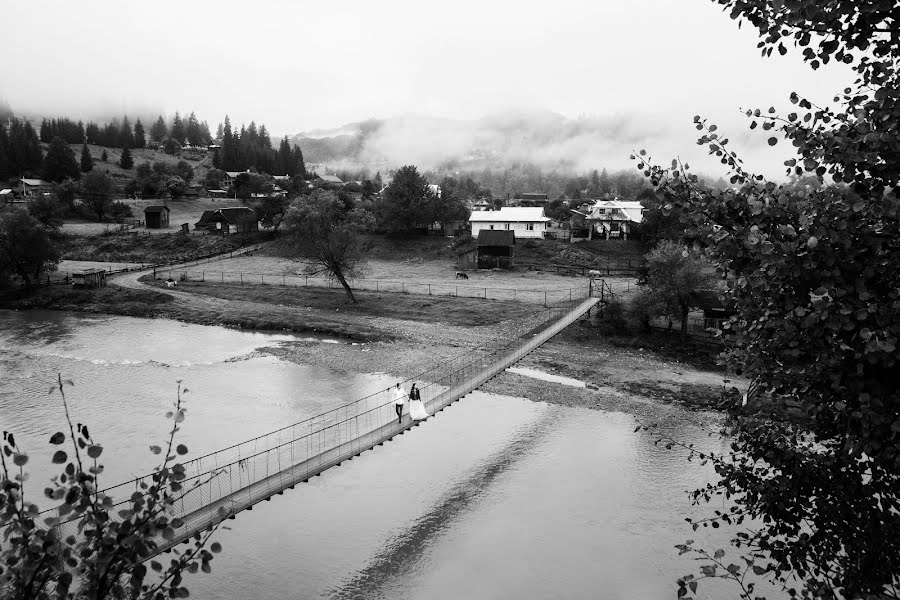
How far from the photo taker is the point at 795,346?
618cm

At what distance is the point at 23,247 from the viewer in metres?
55.9

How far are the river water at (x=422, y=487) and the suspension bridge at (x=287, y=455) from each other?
4.45ft

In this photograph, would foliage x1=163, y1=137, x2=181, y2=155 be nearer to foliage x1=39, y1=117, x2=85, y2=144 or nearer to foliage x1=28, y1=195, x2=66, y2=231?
foliage x1=39, y1=117, x2=85, y2=144

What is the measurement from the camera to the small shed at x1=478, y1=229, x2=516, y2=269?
63.9 metres

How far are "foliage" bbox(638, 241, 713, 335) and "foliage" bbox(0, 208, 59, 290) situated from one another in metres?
51.2

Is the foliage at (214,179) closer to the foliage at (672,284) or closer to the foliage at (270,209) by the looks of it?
the foliage at (270,209)

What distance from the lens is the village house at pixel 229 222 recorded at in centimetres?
7925

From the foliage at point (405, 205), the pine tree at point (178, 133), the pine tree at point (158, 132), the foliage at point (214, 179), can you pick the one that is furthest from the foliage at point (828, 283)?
the pine tree at point (158, 132)

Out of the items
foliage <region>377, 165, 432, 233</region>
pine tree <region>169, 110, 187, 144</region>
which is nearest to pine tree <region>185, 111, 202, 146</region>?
pine tree <region>169, 110, 187, 144</region>

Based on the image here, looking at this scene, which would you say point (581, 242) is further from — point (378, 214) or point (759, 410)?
point (759, 410)

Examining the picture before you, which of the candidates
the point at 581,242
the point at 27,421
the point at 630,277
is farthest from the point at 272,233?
the point at 27,421

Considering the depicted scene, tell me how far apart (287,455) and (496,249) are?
46.3 m

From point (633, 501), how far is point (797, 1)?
59.2 feet

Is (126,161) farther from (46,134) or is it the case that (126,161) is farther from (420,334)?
(420,334)
